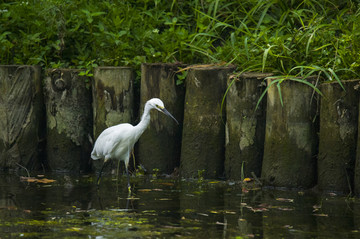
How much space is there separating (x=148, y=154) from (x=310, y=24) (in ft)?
8.18

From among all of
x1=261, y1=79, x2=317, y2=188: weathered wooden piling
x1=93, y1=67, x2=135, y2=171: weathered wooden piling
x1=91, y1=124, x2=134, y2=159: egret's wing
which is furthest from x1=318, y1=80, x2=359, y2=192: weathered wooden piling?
x1=93, y1=67, x2=135, y2=171: weathered wooden piling

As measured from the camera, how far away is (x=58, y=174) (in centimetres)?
844

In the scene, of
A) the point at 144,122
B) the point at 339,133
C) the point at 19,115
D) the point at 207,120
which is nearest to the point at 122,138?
the point at 144,122

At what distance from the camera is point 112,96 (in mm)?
8266

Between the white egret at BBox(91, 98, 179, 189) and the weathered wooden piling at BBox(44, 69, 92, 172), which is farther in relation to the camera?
the weathered wooden piling at BBox(44, 69, 92, 172)

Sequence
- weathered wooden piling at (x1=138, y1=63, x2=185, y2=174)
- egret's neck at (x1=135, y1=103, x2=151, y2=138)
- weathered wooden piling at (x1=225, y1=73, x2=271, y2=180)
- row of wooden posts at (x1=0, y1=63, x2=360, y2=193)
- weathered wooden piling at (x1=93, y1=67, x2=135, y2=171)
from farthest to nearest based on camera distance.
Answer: weathered wooden piling at (x1=93, y1=67, x2=135, y2=171), weathered wooden piling at (x1=138, y1=63, x2=185, y2=174), egret's neck at (x1=135, y1=103, x2=151, y2=138), weathered wooden piling at (x1=225, y1=73, x2=271, y2=180), row of wooden posts at (x1=0, y1=63, x2=360, y2=193)

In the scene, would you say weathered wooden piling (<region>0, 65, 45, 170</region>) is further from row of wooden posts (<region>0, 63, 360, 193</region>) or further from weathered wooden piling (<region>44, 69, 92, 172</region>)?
Result: weathered wooden piling (<region>44, 69, 92, 172</region>)

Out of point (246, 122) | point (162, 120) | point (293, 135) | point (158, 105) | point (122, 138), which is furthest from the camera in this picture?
point (162, 120)

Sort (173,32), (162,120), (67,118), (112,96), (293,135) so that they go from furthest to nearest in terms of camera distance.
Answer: (173,32), (67,118), (112,96), (162,120), (293,135)

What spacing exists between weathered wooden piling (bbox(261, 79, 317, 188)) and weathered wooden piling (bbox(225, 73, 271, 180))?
254 millimetres

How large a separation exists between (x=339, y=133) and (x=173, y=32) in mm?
2841

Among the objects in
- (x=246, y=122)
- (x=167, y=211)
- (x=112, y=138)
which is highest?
(x=246, y=122)

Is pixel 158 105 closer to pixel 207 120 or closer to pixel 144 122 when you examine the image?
pixel 144 122

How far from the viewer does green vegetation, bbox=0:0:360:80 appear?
7.88m
